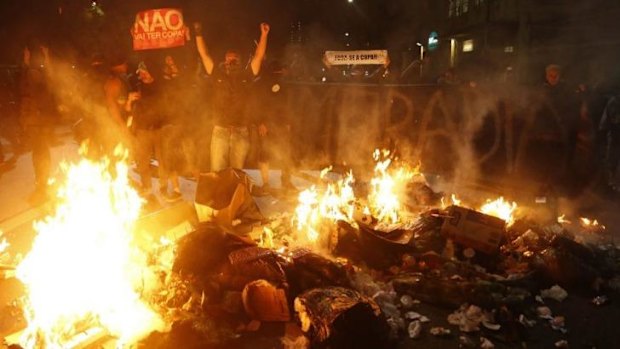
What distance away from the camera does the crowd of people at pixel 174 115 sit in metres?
7.27

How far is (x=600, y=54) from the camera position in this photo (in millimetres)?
19375

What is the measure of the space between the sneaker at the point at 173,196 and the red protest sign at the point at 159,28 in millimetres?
10139

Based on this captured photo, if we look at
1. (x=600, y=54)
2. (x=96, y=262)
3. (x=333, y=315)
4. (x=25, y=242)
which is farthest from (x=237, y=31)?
(x=600, y=54)

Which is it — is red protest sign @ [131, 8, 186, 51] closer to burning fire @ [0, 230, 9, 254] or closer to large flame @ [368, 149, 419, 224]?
large flame @ [368, 149, 419, 224]

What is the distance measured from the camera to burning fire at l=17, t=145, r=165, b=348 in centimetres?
391

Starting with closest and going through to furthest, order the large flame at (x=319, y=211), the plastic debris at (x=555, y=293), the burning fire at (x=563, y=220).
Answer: the plastic debris at (x=555, y=293) → the large flame at (x=319, y=211) → the burning fire at (x=563, y=220)

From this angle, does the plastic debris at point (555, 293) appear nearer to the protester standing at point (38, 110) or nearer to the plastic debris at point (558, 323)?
the plastic debris at point (558, 323)

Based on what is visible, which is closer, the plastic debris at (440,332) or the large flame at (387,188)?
the plastic debris at (440,332)

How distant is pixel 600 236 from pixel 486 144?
2718 mm

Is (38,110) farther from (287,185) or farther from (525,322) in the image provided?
(525,322)

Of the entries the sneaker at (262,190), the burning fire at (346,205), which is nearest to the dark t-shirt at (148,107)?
the sneaker at (262,190)

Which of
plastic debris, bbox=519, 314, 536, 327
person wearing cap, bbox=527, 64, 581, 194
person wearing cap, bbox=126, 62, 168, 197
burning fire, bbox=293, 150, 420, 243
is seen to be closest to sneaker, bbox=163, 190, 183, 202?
person wearing cap, bbox=126, 62, 168, 197

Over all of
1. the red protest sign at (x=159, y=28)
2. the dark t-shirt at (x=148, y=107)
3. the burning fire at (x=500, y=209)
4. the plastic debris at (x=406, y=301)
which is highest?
the red protest sign at (x=159, y=28)

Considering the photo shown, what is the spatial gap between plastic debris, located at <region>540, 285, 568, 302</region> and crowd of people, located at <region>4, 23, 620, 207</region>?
12.0 feet
